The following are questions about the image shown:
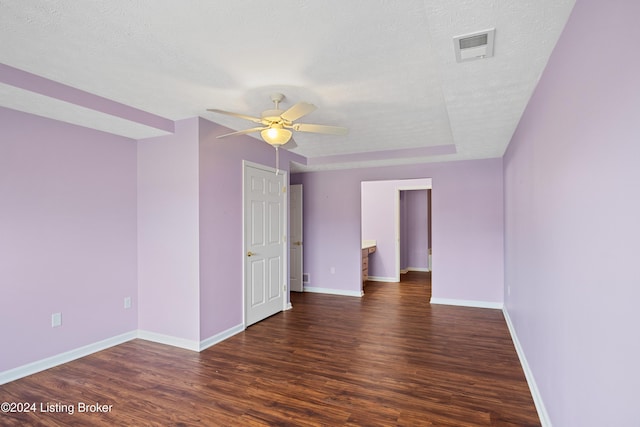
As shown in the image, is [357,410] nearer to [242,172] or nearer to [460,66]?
[460,66]

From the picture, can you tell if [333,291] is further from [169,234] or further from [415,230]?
[415,230]

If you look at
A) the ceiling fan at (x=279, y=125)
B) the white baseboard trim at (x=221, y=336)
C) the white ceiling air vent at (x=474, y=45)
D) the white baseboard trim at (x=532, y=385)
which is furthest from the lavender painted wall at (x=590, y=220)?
the white baseboard trim at (x=221, y=336)

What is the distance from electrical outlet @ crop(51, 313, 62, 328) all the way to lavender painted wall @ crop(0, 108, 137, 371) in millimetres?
42

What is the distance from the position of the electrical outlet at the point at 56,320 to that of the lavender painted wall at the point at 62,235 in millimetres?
42

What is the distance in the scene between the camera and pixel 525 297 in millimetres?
2836

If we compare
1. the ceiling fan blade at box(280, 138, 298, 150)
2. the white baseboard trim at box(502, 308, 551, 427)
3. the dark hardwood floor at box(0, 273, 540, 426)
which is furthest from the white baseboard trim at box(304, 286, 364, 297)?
the ceiling fan blade at box(280, 138, 298, 150)

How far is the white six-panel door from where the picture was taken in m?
4.15

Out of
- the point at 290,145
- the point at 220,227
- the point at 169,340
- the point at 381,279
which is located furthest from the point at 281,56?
the point at 381,279

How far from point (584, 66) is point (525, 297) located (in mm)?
2112

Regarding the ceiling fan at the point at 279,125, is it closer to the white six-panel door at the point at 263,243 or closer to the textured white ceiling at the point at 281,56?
the textured white ceiling at the point at 281,56

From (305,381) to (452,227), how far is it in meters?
3.48

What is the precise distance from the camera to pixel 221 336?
3666 mm

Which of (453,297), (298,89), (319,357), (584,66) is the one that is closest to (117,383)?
(319,357)

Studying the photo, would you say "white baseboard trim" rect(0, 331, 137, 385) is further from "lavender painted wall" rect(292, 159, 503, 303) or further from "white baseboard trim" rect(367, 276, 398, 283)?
"white baseboard trim" rect(367, 276, 398, 283)
